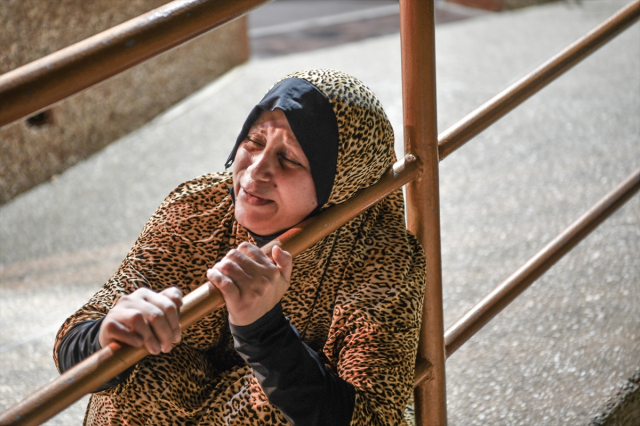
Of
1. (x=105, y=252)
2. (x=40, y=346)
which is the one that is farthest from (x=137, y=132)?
(x=40, y=346)

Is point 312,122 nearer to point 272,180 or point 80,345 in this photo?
point 272,180

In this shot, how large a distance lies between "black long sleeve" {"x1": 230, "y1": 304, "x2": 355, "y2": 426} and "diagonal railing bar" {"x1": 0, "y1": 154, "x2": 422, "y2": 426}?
116mm

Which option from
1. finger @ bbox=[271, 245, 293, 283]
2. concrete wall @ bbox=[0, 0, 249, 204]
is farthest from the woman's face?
concrete wall @ bbox=[0, 0, 249, 204]

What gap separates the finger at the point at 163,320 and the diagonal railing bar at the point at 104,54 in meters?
0.29

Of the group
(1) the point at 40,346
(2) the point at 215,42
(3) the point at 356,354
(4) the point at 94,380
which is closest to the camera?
(4) the point at 94,380

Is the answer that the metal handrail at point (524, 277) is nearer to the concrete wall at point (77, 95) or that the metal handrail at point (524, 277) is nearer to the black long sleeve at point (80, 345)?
the black long sleeve at point (80, 345)

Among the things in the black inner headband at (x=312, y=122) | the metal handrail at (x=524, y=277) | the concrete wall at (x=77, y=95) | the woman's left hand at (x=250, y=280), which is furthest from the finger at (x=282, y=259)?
the concrete wall at (x=77, y=95)

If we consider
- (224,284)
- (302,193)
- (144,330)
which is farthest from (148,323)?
(302,193)

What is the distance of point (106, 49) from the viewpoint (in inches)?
33.7

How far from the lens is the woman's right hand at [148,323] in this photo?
94cm

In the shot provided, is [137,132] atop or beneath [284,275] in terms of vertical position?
beneath

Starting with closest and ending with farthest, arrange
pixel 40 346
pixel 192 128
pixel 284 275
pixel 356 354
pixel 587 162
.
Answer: pixel 284 275 < pixel 356 354 < pixel 40 346 < pixel 587 162 < pixel 192 128

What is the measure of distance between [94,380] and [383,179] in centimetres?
61

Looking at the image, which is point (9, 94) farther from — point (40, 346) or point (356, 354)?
point (40, 346)
